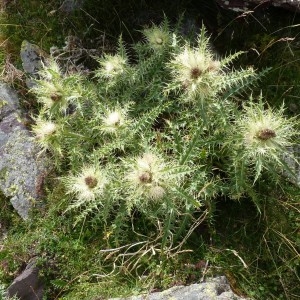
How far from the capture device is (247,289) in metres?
3.54

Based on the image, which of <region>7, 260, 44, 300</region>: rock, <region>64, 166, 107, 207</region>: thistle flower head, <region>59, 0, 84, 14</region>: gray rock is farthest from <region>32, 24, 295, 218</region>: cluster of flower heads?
<region>7, 260, 44, 300</region>: rock

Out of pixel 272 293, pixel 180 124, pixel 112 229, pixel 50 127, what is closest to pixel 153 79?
pixel 180 124

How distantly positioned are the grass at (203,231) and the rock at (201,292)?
11cm

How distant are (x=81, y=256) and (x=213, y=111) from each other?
1810 mm

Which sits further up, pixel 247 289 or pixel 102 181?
pixel 102 181

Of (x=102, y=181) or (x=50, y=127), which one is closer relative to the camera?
(x=102, y=181)

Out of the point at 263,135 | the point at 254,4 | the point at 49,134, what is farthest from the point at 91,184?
the point at 254,4

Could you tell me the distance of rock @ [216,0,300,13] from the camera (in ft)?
11.4

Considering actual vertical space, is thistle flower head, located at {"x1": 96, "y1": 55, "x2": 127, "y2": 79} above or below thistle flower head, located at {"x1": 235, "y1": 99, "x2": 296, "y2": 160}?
above

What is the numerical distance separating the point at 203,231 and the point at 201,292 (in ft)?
1.95

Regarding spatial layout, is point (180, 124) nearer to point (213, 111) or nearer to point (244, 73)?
point (213, 111)

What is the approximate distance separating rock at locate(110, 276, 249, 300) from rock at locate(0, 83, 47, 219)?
4.53ft

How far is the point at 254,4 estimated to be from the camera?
11.6 feet

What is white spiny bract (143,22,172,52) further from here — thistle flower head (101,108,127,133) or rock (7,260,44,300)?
rock (7,260,44,300)
